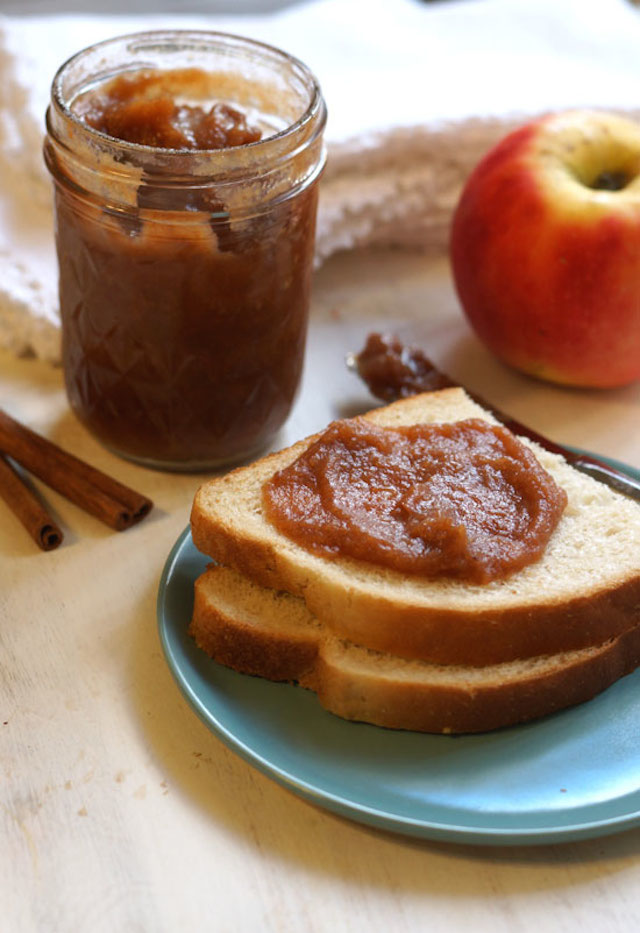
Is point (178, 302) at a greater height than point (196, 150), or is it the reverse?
point (196, 150)

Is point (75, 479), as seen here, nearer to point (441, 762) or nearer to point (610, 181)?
point (441, 762)

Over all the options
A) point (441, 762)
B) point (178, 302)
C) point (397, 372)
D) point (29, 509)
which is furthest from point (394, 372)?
point (441, 762)

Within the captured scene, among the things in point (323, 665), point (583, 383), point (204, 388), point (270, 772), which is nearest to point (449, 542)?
point (323, 665)

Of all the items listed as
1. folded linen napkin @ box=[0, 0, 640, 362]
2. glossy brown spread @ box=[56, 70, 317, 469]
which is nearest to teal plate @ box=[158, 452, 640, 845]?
glossy brown spread @ box=[56, 70, 317, 469]

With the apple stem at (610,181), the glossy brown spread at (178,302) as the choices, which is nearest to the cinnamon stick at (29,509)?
the glossy brown spread at (178,302)

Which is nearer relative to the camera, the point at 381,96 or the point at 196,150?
the point at 196,150

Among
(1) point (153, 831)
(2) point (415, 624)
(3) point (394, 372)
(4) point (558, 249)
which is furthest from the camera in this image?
(3) point (394, 372)

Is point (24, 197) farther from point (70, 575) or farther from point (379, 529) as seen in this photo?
point (379, 529)
